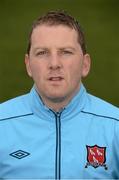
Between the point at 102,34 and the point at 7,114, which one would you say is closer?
the point at 7,114

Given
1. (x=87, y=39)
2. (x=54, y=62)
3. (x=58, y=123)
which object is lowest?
(x=58, y=123)

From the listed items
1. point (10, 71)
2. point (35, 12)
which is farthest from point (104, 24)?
point (10, 71)

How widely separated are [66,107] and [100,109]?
0.11 metres

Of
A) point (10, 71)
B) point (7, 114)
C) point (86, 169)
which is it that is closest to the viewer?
point (86, 169)

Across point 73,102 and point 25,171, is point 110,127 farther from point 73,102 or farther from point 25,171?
point 25,171

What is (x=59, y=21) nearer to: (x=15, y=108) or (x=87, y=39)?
(x=15, y=108)

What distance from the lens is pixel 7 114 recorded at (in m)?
1.73

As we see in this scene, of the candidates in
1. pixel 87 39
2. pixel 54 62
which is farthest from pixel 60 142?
pixel 87 39

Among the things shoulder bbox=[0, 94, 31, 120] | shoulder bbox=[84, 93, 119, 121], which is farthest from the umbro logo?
shoulder bbox=[84, 93, 119, 121]

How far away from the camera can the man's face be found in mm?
1652

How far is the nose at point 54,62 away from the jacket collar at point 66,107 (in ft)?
0.48

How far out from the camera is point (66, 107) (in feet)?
5.68

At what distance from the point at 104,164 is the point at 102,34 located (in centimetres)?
319

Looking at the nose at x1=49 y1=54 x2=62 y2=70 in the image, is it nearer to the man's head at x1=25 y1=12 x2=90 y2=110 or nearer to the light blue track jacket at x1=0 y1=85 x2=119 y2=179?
the man's head at x1=25 y1=12 x2=90 y2=110
